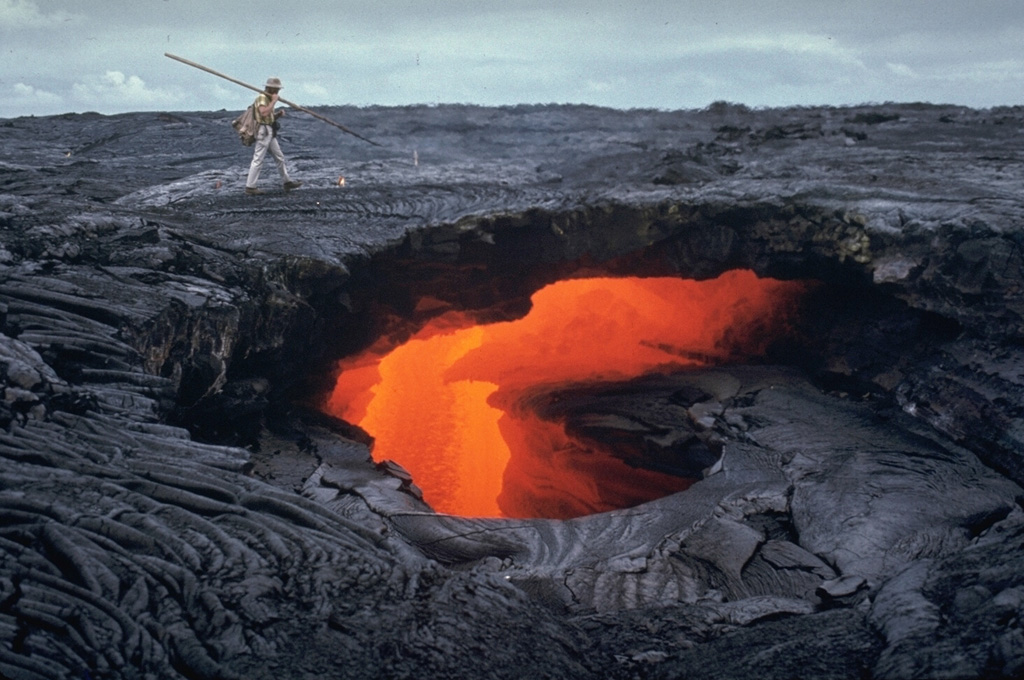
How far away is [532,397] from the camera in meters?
11.6

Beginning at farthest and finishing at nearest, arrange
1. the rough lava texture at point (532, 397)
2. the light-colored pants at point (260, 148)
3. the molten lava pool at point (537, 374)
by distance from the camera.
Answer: the molten lava pool at point (537, 374) → the light-colored pants at point (260, 148) → the rough lava texture at point (532, 397)

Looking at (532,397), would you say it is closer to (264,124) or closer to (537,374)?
(537,374)

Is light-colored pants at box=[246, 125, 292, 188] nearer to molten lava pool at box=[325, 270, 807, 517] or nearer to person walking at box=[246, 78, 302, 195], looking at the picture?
person walking at box=[246, 78, 302, 195]

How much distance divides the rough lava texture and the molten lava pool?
0.68m

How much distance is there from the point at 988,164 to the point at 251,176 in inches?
331

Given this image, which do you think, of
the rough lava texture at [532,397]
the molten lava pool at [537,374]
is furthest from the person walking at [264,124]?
the molten lava pool at [537,374]

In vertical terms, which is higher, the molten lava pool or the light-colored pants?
the light-colored pants

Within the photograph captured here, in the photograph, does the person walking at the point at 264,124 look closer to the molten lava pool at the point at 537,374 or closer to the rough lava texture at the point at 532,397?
the rough lava texture at the point at 532,397

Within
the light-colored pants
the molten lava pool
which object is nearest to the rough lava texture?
the light-colored pants

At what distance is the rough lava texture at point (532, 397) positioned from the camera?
12.9 feet

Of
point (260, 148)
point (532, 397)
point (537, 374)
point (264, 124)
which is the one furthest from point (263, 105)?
point (537, 374)

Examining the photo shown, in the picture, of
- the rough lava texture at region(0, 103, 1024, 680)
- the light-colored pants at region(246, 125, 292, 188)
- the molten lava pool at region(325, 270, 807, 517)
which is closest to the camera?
the rough lava texture at region(0, 103, 1024, 680)

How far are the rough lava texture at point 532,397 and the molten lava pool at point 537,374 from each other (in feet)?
2.23

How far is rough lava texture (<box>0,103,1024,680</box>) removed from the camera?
393cm
